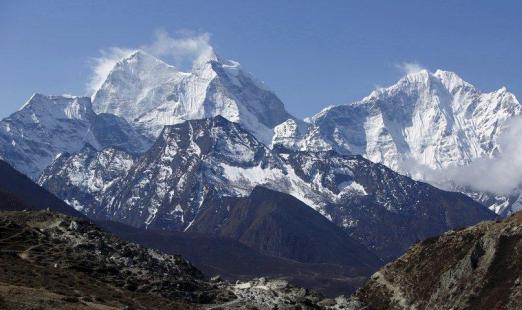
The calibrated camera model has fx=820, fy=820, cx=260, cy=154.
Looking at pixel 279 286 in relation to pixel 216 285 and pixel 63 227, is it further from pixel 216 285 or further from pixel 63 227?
pixel 63 227

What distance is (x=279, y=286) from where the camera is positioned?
187 m

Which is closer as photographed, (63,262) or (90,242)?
(63,262)

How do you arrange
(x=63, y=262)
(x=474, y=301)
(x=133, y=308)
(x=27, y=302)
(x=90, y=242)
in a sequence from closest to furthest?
(x=27, y=302), (x=133, y=308), (x=63, y=262), (x=90, y=242), (x=474, y=301)

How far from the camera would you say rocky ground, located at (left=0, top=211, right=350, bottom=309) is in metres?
124

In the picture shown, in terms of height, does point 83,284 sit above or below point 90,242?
below

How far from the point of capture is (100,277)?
149125 millimetres

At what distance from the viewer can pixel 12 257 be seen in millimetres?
143250

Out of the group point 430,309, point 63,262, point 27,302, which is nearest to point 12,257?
point 63,262

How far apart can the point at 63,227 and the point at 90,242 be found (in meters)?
9.89

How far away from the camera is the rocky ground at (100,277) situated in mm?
124375

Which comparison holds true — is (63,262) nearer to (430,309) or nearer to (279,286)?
(279,286)

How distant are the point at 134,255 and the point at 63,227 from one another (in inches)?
662

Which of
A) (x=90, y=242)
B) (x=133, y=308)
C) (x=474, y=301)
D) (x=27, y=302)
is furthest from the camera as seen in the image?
(x=474, y=301)

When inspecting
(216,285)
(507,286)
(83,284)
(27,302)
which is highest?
(507,286)
